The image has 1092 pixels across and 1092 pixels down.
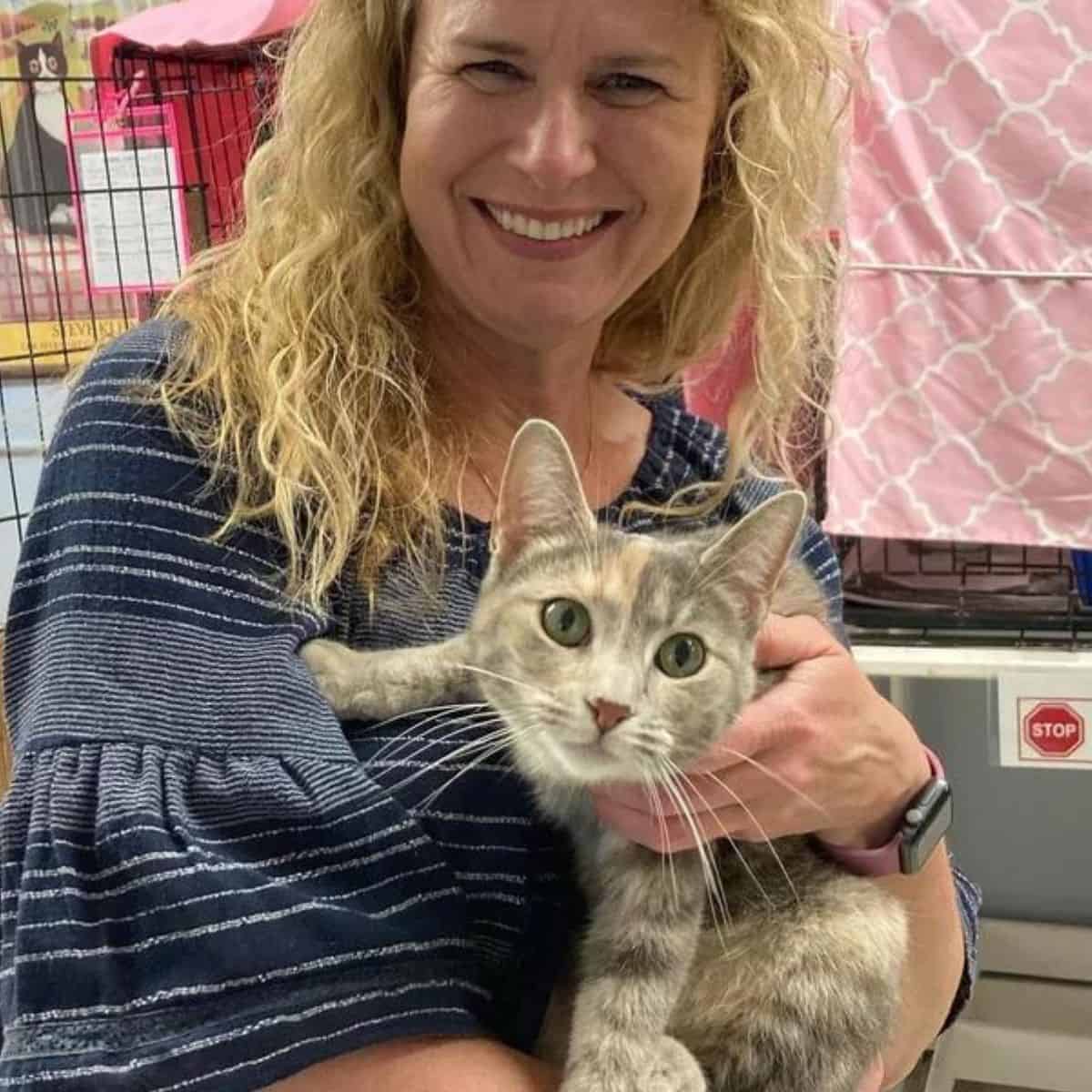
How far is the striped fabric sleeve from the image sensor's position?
786 millimetres

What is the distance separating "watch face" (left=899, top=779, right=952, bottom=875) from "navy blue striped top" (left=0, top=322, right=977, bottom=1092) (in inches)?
11.4

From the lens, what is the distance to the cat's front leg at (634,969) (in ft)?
3.05

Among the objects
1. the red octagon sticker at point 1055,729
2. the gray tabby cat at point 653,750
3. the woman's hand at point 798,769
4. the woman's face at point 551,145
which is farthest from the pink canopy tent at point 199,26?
the red octagon sticker at point 1055,729

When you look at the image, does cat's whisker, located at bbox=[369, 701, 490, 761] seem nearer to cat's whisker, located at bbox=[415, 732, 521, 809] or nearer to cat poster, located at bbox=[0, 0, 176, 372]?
cat's whisker, located at bbox=[415, 732, 521, 809]

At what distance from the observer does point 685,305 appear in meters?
1.43

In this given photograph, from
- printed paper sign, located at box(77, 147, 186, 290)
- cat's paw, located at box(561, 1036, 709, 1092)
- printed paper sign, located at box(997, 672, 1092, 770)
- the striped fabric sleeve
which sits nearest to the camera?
the striped fabric sleeve

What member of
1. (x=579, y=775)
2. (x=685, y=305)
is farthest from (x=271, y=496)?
(x=685, y=305)

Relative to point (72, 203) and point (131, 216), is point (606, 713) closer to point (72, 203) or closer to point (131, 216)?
point (131, 216)

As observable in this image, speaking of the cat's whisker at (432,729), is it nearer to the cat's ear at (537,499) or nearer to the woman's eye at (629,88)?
the cat's ear at (537,499)

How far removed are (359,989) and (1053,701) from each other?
123cm

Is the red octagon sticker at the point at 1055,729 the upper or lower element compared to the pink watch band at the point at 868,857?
lower

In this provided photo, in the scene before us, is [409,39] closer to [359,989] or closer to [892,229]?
[359,989]

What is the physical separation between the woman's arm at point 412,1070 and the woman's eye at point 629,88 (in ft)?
2.43

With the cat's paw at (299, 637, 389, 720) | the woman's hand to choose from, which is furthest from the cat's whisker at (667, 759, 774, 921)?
the cat's paw at (299, 637, 389, 720)
